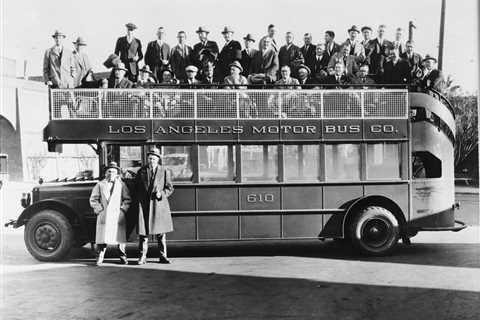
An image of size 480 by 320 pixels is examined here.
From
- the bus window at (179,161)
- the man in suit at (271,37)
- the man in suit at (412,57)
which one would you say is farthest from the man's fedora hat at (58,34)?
the man in suit at (412,57)

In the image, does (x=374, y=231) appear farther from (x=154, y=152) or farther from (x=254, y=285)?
(x=154, y=152)

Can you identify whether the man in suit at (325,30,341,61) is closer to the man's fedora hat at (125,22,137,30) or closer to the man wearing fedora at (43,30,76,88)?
the man's fedora hat at (125,22,137,30)

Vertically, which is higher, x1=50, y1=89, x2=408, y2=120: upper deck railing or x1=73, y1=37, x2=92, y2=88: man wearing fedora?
x1=73, y1=37, x2=92, y2=88: man wearing fedora

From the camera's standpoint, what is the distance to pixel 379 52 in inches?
376

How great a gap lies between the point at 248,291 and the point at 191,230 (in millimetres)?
2155

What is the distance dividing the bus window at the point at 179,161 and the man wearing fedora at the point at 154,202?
0.80ft

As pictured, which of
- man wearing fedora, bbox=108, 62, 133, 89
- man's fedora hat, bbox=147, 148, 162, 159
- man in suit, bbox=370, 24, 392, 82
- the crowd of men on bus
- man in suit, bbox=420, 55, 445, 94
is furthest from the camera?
man in suit, bbox=370, 24, 392, 82

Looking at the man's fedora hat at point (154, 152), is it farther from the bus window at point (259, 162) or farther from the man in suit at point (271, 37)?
the man in suit at point (271, 37)

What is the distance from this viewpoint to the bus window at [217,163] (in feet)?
26.1

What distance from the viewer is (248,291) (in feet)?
19.5

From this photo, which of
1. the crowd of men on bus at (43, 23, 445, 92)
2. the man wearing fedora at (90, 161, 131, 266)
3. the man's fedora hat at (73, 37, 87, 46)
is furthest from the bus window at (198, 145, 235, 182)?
the man's fedora hat at (73, 37, 87, 46)

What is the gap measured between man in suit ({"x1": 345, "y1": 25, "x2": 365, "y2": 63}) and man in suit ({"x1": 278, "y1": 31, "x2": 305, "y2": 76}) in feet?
3.20

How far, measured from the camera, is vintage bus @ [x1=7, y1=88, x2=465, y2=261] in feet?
25.7

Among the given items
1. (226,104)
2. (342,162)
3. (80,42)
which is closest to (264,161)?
(226,104)
